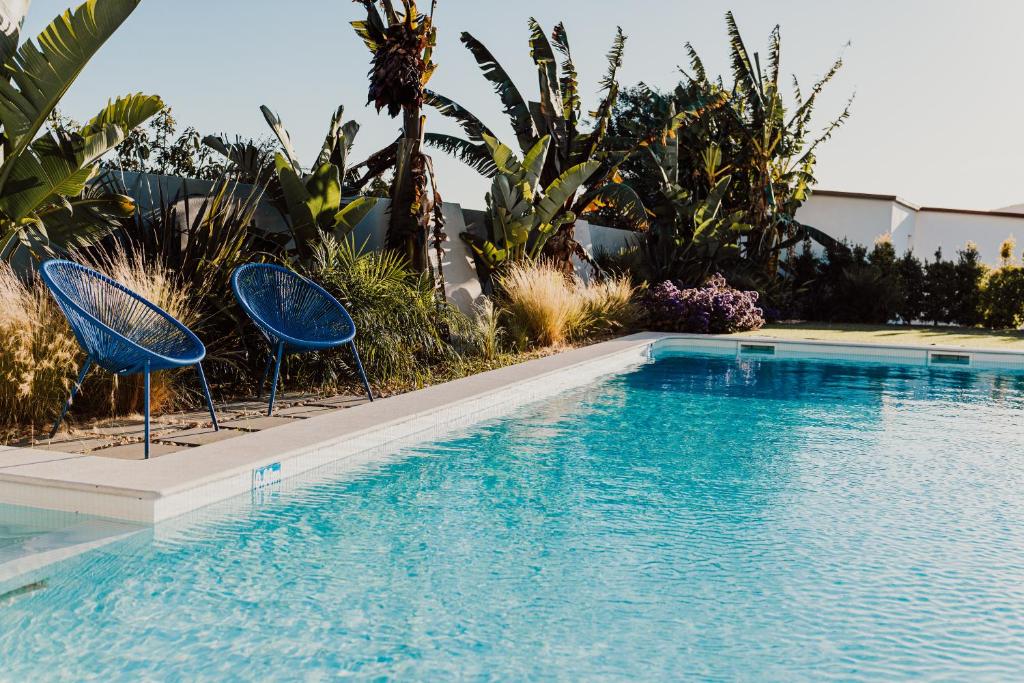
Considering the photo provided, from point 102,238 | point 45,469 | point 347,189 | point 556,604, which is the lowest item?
point 556,604

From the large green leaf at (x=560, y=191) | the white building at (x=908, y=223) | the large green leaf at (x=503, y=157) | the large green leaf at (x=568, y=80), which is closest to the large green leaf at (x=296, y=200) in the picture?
the large green leaf at (x=503, y=157)

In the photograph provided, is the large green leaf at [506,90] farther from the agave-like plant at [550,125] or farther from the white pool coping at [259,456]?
the white pool coping at [259,456]

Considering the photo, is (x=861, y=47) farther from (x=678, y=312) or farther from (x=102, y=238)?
(x=102, y=238)

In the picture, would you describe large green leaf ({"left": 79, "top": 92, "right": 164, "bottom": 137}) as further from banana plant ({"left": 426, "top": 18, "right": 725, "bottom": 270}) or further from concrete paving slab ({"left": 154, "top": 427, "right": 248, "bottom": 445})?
banana plant ({"left": 426, "top": 18, "right": 725, "bottom": 270})

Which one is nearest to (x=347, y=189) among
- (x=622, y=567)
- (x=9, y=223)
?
(x=9, y=223)

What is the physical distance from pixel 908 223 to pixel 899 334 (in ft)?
31.9

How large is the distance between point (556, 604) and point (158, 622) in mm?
1327

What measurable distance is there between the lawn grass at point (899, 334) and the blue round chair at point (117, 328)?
1018 cm

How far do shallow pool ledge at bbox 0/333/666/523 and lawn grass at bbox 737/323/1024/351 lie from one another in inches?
324

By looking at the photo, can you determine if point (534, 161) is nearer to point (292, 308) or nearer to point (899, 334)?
point (292, 308)

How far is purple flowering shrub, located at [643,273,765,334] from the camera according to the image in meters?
14.1

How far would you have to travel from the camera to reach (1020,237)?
2291cm

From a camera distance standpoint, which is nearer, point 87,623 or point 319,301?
point 87,623

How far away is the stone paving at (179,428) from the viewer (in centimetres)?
470
